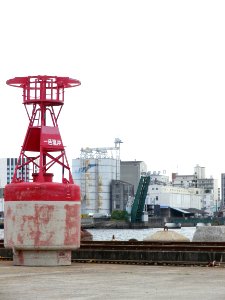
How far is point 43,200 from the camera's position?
81.2ft

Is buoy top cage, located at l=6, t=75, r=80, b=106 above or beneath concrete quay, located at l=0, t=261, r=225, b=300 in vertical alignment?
above

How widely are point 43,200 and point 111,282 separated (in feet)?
21.2

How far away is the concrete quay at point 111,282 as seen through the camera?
15953mm

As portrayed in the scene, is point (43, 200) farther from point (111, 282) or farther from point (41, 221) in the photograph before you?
point (111, 282)

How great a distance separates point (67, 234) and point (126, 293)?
356 inches

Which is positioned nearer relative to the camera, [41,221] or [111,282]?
[111,282]

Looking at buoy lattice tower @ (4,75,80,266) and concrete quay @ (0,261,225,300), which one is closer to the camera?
concrete quay @ (0,261,225,300)

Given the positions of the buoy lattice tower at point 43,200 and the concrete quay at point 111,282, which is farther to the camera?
the buoy lattice tower at point 43,200

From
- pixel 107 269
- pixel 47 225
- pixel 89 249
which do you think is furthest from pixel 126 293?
pixel 89 249

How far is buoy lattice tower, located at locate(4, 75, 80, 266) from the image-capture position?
81.4 ft

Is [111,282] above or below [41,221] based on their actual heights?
below

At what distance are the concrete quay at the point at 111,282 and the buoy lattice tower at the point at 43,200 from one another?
0.73 m

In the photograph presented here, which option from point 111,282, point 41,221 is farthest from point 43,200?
point 111,282

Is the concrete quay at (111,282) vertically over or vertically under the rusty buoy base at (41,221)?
under
